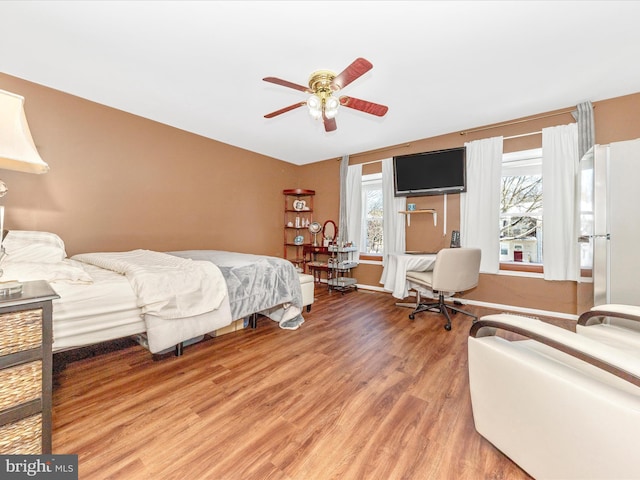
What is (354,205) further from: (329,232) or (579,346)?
(579,346)

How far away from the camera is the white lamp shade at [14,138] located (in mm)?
1050

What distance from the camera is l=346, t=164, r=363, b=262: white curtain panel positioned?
4.77 m

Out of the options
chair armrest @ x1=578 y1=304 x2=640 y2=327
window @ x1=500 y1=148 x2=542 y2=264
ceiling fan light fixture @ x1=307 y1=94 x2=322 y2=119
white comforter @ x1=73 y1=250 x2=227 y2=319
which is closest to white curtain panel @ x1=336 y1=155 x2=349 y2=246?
window @ x1=500 y1=148 x2=542 y2=264

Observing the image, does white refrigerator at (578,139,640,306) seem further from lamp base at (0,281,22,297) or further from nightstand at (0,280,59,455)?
lamp base at (0,281,22,297)

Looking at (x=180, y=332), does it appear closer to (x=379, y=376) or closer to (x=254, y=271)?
(x=254, y=271)

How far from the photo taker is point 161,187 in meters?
3.54

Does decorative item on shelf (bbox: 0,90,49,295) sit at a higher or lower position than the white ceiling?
lower

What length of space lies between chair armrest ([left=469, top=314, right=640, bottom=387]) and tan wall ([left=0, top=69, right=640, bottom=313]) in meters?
2.55

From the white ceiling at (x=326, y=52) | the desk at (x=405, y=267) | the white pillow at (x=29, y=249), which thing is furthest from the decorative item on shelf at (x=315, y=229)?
the white pillow at (x=29, y=249)

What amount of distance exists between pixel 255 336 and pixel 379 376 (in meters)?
1.27

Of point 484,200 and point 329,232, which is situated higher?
point 484,200

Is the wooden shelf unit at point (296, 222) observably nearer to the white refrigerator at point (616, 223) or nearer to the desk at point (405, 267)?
the desk at point (405, 267)

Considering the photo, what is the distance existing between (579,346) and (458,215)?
10.6 ft

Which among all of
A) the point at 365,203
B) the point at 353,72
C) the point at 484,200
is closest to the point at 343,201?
the point at 365,203
